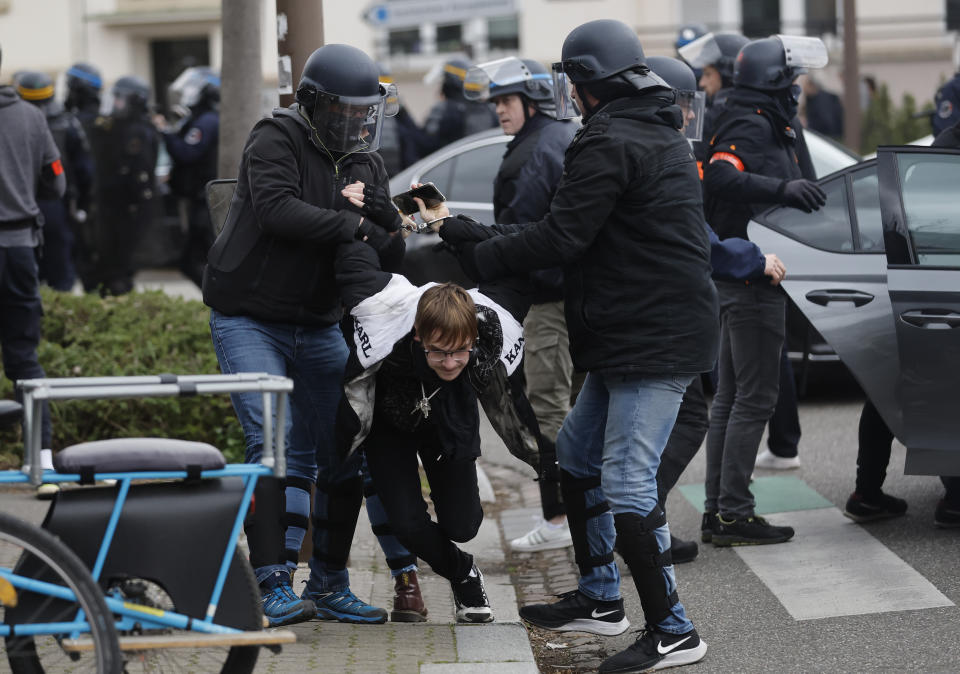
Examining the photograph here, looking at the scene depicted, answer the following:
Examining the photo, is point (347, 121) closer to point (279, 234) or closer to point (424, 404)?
point (279, 234)

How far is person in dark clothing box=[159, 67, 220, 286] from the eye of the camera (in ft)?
37.0

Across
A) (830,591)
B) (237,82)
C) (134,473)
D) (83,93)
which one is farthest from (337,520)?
(83,93)

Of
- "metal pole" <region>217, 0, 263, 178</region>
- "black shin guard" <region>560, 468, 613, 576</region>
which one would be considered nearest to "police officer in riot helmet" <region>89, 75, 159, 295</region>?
"metal pole" <region>217, 0, 263, 178</region>

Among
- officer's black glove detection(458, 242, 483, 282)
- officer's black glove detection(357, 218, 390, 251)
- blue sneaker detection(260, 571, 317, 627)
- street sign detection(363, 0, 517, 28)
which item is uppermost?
street sign detection(363, 0, 517, 28)

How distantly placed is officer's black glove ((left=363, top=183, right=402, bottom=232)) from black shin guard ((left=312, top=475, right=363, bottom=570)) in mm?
894

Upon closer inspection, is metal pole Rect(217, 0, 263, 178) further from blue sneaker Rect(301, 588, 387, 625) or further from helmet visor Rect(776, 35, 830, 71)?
blue sneaker Rect(301, 588, 387, 625)

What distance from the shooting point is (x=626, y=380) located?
14.7 ft

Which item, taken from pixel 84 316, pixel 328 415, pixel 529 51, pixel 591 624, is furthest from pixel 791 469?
pixel 529 51

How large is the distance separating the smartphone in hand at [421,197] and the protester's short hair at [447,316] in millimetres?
411

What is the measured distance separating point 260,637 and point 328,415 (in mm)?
1371

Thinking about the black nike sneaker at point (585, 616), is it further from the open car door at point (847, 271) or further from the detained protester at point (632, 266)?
the open car door at point (847, 271)

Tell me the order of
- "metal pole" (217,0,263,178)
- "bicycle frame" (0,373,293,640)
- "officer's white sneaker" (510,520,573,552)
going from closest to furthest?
1. "bicycle frame" (0,373,293,640)
2. "officer's white sneaker" (510,520,573,552)
3. "metal pole" (217,0,263,178)

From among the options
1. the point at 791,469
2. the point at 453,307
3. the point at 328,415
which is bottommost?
the point at 791,469

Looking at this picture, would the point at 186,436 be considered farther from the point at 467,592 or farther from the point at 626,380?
the point at 626,380
